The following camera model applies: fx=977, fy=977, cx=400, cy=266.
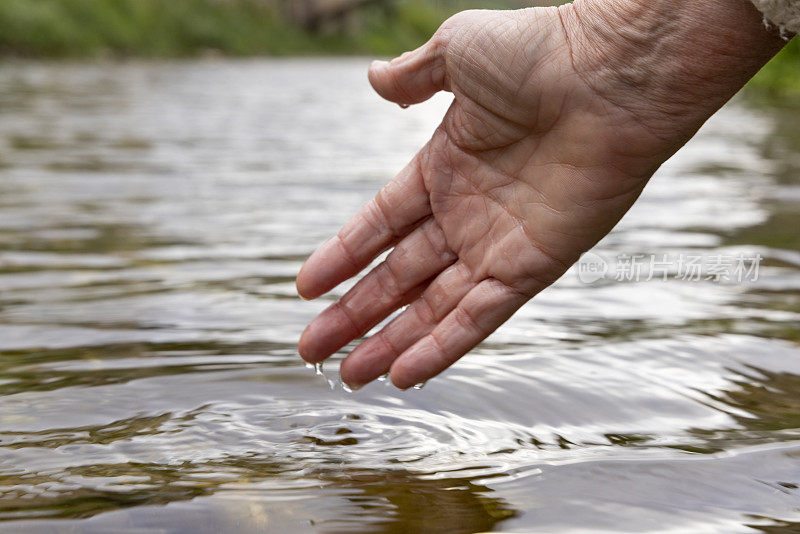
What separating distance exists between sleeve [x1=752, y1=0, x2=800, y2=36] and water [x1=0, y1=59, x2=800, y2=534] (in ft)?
2.62

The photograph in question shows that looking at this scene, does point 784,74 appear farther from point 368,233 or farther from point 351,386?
point 351,386

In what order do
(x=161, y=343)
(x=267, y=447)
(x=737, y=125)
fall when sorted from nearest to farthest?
(x=267, y=447) < (x=161, y=343) < (x=737, y=125)

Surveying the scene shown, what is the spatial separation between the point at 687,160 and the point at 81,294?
16.9 ft

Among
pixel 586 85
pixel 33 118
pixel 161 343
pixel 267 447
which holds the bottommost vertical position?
pixel 267 447

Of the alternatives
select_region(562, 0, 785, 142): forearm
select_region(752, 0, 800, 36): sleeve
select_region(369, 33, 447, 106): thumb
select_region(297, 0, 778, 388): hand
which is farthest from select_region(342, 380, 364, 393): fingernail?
select_region(752, 0, 800, 36): sleeve

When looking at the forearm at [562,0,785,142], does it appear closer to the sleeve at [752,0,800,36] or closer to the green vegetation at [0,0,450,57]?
the sleeve at [752,0,800,36]

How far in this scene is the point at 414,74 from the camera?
2.17 meters

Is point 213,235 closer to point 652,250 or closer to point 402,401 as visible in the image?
point 652,250

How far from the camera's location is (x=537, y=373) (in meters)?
2.37

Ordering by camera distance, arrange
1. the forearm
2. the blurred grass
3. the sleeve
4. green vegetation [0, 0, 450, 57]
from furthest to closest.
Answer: green vegetation [0, 0, 450, 57]
the blurred grass
the forearm
the sleeve

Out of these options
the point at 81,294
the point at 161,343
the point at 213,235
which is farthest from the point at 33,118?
the point at 161,343

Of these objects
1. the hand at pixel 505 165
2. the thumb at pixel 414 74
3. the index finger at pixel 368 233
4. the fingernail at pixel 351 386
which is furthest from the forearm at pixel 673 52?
the fingernail at pixel 351 386
